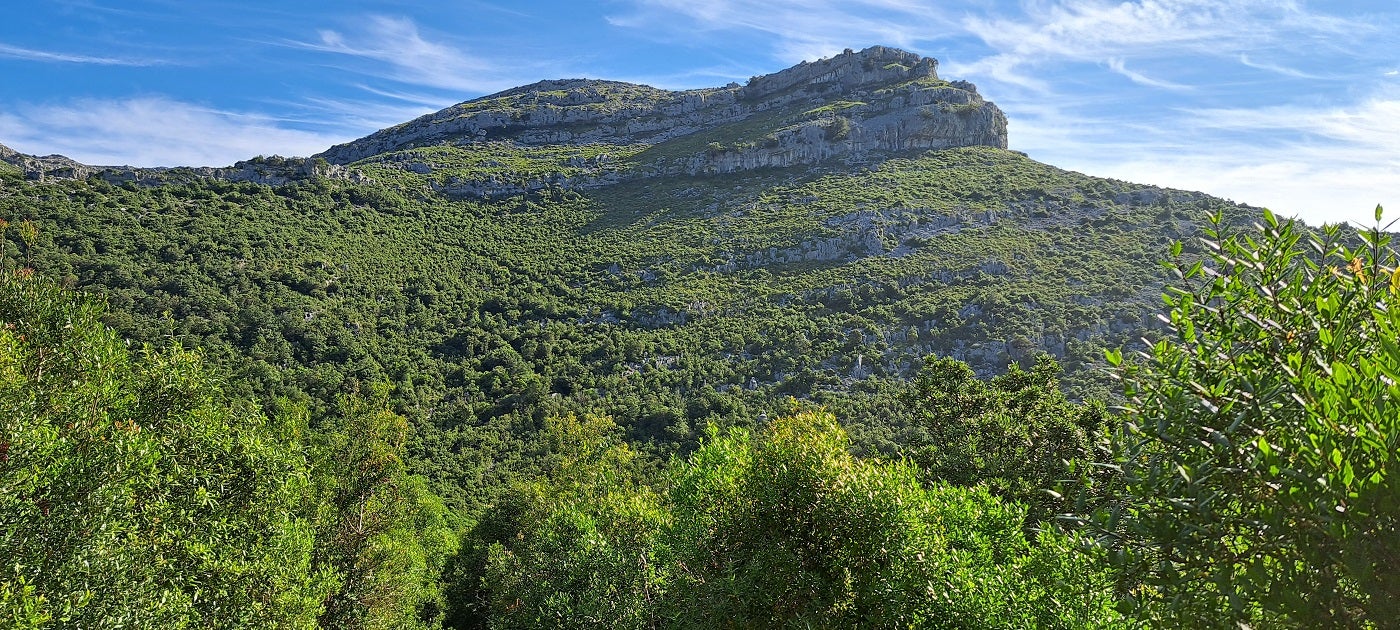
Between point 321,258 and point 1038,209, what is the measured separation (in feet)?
246

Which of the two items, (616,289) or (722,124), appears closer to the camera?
(616,289)

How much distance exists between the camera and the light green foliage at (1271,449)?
10.8ft

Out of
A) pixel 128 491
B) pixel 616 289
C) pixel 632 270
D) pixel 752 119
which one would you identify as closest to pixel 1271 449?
pixel 128 491

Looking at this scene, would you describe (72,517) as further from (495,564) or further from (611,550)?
(495,564)

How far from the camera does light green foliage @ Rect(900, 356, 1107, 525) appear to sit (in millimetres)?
17844

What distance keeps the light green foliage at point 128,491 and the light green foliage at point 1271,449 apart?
11615mm

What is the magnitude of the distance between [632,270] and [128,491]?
54.1 m

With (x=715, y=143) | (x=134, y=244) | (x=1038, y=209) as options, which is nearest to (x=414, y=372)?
(x=134, y=244)

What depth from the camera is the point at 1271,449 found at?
11.9ft

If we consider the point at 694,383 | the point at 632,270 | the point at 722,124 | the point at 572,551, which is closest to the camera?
the point at 572,551

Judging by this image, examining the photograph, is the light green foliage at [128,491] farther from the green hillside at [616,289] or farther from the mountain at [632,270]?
the green hillside at [616,289]

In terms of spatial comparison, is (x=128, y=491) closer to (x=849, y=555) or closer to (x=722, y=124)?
(x=849, y=555)

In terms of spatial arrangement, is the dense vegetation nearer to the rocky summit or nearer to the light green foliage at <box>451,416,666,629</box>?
the light green foliage at <box>451,416,666,629</box>

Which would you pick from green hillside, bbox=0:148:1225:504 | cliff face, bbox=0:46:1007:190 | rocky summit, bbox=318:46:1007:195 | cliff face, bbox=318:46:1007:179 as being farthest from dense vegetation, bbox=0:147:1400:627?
cliff face, bbox=318:46:1007:179
